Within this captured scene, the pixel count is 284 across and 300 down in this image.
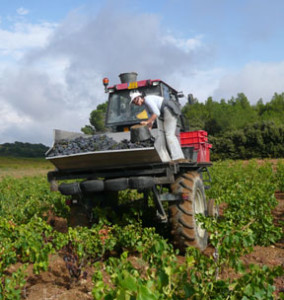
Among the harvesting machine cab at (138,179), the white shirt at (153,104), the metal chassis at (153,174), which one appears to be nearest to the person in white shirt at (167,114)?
the white shirt at (153,104)

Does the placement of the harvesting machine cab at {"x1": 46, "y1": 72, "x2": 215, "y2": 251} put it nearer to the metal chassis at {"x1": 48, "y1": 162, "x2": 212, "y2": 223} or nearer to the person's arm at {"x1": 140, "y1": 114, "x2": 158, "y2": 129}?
the metal chassis at {"x1": 48, "y1": 162, "x2": 212, "y2": 223}

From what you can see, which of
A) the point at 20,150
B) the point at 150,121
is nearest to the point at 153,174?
the point at 150,121

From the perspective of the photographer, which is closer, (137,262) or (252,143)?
(137,262)

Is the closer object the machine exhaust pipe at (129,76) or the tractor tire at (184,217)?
the tractor tire at (184,217)

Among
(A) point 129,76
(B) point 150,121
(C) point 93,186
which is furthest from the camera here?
Result: (A) point 129,76

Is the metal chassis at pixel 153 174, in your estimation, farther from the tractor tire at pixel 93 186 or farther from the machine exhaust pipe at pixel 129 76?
the machine exhaust pipe at pixel 129 76

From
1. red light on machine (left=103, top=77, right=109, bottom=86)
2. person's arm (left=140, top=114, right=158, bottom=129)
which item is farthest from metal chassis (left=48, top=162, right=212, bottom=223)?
red light on machine (left=103, top=77, right=109, bottom=86)

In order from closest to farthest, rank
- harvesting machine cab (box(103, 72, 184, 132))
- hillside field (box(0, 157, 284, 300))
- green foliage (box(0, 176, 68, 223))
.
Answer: hillside field (box(0, 157, 284, 300))
harvesting machine cab (box(103, 72, 184, 132))
green foliage (box(0, 176, 68, 223))

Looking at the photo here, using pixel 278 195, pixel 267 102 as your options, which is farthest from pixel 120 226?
pixel 267 102

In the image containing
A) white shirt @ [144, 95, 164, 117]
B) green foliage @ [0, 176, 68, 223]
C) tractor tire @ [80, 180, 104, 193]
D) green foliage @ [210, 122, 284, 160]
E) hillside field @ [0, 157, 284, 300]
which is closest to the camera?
hillside field @ [0, 157, 284, 300]

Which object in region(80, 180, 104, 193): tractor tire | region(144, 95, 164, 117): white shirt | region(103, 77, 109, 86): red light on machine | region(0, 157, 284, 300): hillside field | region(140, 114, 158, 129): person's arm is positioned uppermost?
region(103, 77, 109, 86): red light on machine

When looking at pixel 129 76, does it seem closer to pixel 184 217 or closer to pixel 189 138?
pixel 189 138

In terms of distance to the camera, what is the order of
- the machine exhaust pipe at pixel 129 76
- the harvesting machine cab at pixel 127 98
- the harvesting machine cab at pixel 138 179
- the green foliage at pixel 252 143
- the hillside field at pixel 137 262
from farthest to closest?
the green foliage at pixel 252 143
the machine exhaust pipe at pixel 129 76
the harvesting machine cab at pixel 127 98
the harvesting machine cab at pixel 138 179
the hillside field at pixel 137 262

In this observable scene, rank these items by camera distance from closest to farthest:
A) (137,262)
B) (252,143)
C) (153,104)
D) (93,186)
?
A: (137,262), (93,186), (153,104), (252,143)
